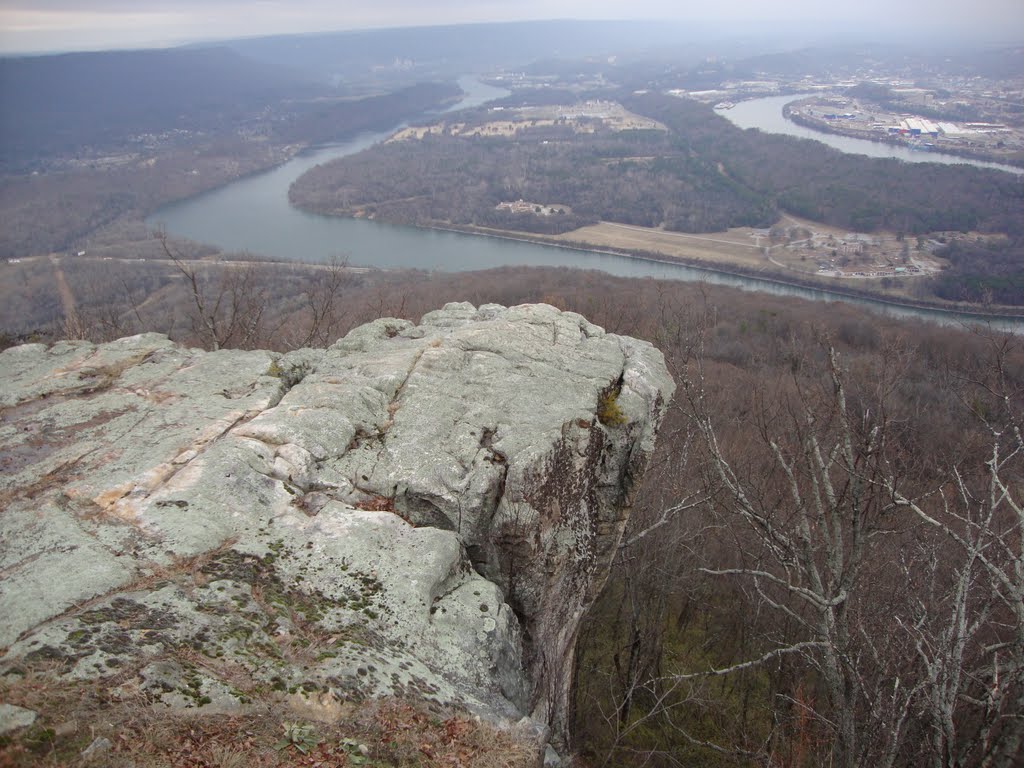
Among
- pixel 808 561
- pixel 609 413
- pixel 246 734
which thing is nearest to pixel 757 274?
pixel 609 413

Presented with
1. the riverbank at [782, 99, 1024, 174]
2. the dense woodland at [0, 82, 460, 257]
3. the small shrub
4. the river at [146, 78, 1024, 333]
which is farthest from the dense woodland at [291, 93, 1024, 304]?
the small shrub

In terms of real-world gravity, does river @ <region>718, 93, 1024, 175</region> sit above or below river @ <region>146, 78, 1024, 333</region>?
above

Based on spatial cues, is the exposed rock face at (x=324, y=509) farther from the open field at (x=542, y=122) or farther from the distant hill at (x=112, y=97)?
the distant hill at (x=112, y=97)

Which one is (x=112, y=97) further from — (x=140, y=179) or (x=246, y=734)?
(x=246, y=734)

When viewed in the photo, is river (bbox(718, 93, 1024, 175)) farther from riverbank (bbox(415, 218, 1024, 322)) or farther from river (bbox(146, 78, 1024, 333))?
river (bbox(146, 78, 1024, 333))

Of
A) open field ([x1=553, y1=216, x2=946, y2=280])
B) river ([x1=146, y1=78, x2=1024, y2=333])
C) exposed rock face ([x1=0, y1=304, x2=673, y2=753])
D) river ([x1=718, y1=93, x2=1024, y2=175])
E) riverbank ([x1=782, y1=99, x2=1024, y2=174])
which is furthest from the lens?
river ([x1=718, y1=93, x2=1024, y2=175])
